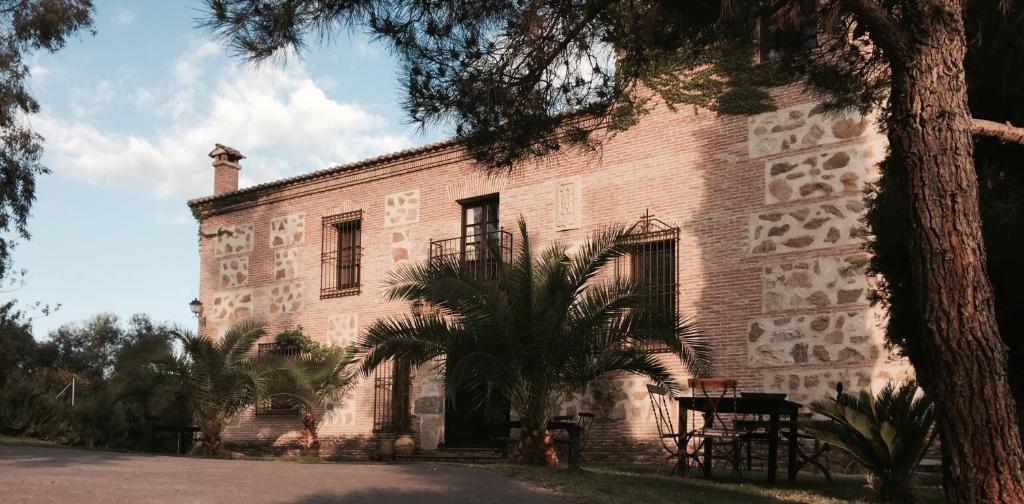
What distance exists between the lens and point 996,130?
225 inches

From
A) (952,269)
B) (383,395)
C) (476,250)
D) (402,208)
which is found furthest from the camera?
(402,208)

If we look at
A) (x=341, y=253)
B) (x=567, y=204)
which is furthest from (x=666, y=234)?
(x=341, y=253)

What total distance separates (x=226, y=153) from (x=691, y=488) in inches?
594

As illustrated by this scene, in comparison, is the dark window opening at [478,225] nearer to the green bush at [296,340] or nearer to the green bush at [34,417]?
the green bush at [296,340]

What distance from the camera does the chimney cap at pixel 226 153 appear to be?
2112 cm

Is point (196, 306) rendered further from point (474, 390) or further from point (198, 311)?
point (474, 390)

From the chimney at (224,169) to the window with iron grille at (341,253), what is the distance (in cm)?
377

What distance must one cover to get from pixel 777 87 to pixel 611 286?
3628mm

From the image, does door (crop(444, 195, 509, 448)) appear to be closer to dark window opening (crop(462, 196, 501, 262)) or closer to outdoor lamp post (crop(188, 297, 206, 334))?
dark window opening (crop(462, 196, 501, 262))

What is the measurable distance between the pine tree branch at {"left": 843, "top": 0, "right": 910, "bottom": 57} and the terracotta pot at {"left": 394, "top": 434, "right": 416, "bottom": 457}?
1173 cm

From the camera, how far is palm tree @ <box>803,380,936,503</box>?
738cm

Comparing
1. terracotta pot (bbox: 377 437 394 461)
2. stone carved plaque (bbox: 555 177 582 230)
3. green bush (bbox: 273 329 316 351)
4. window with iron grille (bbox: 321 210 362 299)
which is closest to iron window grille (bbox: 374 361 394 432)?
terracotta pot (bbox: 377 437 394 461)

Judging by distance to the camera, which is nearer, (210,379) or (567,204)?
(567,204)

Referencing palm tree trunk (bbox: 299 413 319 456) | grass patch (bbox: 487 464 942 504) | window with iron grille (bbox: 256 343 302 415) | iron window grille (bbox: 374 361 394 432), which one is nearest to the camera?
grass patch (bbox: 487 464 942 504)
